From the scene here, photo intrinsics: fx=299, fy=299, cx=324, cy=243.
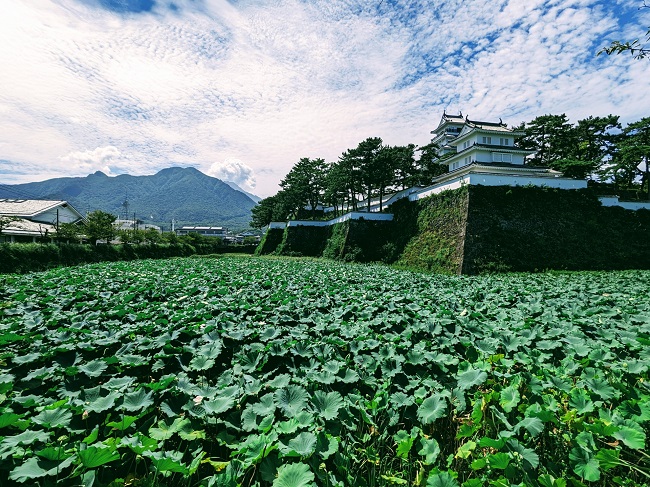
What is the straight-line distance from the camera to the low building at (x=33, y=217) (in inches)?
1189

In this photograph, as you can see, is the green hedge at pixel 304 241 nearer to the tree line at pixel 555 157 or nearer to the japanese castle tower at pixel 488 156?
the tree line at pixel 555 157

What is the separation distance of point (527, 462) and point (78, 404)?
341cm

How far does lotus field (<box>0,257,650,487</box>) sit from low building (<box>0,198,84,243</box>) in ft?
115

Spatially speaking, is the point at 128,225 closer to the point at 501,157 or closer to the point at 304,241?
the point at 304,241

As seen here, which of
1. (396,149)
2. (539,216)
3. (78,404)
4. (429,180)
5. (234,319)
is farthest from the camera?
(429,180)

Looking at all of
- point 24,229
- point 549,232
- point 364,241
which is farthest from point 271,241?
point 549,232

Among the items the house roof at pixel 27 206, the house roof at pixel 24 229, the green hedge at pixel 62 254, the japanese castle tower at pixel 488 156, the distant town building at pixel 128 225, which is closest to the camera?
the green hedge at pixel 62 254

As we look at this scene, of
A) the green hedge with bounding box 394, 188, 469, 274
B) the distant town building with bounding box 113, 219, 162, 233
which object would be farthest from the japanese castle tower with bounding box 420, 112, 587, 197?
the distant town building with bounding box 113, 219, 162, 233

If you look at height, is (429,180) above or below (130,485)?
above

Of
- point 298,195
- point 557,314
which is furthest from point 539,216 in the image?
point 298,195

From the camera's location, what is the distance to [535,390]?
2.72 m

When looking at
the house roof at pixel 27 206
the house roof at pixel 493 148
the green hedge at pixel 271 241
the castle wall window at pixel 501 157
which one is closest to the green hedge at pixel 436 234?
the house roof at pixel 493 148

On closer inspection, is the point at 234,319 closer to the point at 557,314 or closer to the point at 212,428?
the point at 212,428

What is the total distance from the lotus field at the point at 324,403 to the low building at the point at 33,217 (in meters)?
35.0
